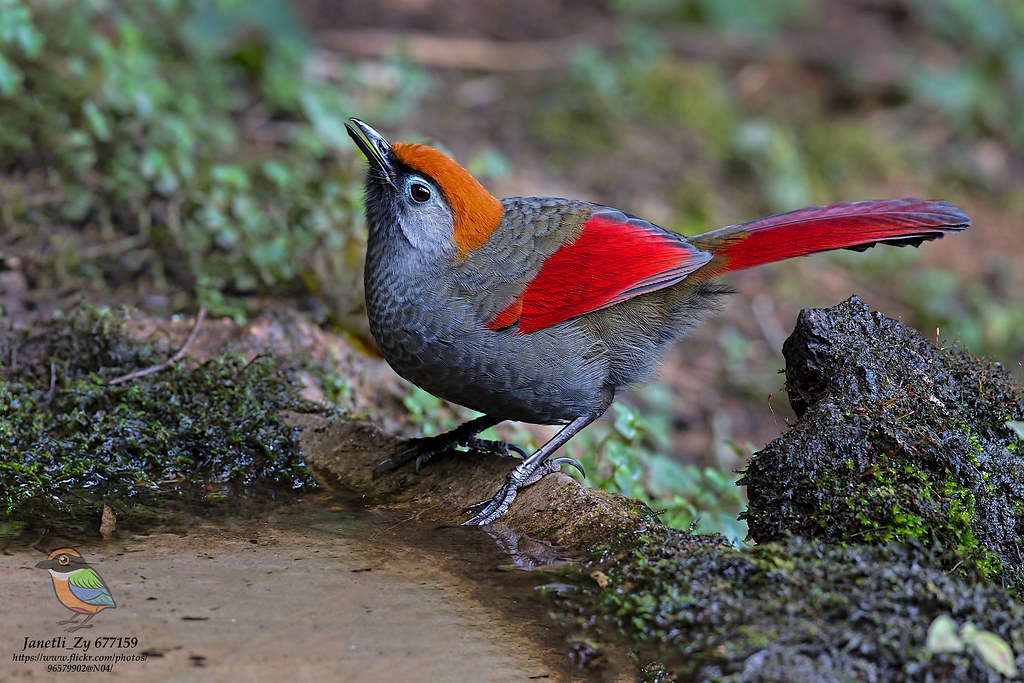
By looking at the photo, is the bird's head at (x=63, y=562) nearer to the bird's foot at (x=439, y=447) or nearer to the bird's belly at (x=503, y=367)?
the bird's foot at (x=439, y=447)

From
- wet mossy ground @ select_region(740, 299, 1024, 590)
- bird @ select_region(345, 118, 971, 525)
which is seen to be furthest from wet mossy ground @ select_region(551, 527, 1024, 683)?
bird @ select_region(345, 118, 971, 525)

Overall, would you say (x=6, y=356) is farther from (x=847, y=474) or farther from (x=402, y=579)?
(x=847, y=474)

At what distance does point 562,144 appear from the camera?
8719 mm

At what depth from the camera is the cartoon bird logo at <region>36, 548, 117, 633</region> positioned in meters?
2.48

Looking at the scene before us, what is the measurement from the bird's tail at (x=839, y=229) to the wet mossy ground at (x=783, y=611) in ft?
4.21

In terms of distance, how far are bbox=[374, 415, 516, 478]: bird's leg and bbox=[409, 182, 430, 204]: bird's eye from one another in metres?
0.92

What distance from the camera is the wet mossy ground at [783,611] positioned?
2.27 metres

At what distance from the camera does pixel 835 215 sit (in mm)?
3656

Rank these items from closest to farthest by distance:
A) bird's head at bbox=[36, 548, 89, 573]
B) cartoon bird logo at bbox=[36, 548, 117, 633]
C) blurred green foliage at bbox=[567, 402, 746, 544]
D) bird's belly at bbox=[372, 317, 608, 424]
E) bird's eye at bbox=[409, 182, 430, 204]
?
1. cartoon bird logo at bbox=[36, 548, 117, 633]
2. bird's head at bbox=[36, 548, 89, 573]
3. bird's belly at bbox=[372, 317, 608, 424]
4. bird's eye at bbox=[409, 182, 430, 204]
5. blurred green foliage at bbox=[567, 402, 746, 544]

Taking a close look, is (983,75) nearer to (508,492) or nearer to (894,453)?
(894,453)

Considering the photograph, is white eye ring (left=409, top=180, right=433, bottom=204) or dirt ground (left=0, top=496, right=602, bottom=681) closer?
dirt ground (left=0, top=496, right=602, bottom=681)

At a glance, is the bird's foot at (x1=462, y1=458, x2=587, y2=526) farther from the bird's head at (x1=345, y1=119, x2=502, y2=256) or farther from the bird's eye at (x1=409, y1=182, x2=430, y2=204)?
the bird's eye at (x1=409, y1=182, x2=430, y2=204)

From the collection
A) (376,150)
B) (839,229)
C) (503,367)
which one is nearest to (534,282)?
(503,367)

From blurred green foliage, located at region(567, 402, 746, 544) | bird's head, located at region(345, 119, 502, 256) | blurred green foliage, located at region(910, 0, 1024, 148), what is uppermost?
blurred green foliage, located at region(910, 0, 1024, 148)
